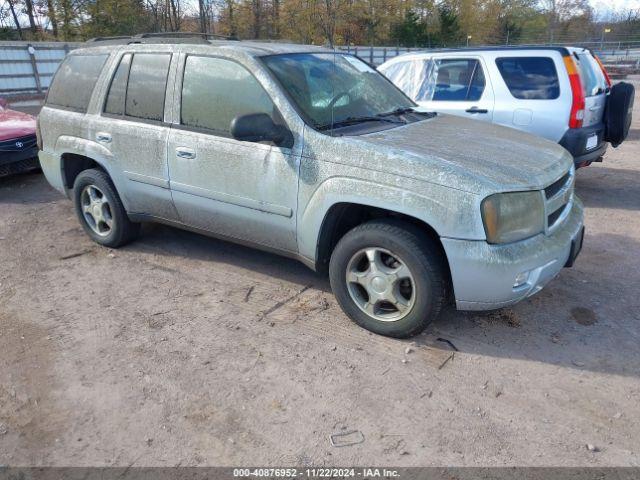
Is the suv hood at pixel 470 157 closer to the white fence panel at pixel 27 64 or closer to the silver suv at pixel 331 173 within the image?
the silver suv at pixel 331 173

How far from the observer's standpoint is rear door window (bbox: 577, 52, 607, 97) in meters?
6.18

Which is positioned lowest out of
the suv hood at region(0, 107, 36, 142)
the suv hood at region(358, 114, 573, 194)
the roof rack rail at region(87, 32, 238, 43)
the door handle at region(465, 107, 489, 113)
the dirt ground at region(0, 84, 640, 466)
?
the dirt ground at region(0, 84, 640, 466)

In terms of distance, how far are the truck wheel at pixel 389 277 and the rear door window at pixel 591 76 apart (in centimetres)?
419

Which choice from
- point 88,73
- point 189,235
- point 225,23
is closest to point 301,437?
point 189,235

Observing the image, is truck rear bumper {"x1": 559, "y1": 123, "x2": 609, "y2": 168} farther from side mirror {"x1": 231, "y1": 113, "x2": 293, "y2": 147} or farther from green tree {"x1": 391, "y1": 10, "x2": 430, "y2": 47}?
green tree {"x1": 391, "y1": 10, "x2": 430, "y2": 47}

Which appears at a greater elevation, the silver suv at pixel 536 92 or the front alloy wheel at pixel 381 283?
the silver suv at pixel 536 92

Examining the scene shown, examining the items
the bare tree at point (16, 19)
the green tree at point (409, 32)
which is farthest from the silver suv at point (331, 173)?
the green tree at point (409, 32)

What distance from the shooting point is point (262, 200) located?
3.72 meters

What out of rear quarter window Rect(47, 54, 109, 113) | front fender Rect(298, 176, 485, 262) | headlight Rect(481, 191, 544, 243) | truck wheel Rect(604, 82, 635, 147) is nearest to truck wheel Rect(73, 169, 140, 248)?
rear quarter window Rect(47, 54, 109, 113)

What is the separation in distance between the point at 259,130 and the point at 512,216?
5.42 ft

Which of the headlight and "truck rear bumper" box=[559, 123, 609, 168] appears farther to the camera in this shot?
"truck rear bumper" box=[559, 123, 609, 168]

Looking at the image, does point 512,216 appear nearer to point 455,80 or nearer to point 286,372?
point 286,372

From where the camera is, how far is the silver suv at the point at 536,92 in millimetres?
5957

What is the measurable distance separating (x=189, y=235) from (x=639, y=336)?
4.07 m
